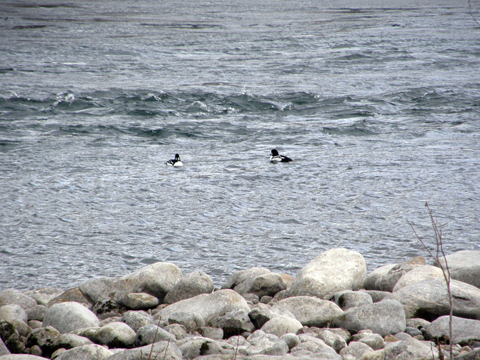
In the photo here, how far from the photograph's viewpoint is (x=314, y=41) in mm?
20234

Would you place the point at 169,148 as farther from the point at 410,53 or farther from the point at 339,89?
the point at 410,53

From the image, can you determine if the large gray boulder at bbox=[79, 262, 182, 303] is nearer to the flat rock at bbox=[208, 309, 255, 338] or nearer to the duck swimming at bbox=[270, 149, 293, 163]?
the flat rock at bbox=[208, 309, 255, 338]

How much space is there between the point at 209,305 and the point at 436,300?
1508mm

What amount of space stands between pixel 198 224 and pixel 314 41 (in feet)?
51.0

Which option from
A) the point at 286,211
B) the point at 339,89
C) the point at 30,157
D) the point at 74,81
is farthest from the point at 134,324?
the point at 74,81

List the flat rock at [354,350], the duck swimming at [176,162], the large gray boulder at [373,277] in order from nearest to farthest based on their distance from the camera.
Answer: the flat rock at [354,350] < the large gray boulder at [373,277] < the duck swimming at [176,162]

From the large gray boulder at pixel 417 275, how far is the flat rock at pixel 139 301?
1.76 m

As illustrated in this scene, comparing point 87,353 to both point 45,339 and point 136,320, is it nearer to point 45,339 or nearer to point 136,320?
point 45,339

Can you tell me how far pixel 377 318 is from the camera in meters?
3.48

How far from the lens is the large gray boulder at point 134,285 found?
4219mm

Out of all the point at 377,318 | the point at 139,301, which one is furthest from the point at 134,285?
the point at 377,318

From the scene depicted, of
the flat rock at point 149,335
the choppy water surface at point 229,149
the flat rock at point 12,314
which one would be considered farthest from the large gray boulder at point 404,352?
the flat rock at point 12,314

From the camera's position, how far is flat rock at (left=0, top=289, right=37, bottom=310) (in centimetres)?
405

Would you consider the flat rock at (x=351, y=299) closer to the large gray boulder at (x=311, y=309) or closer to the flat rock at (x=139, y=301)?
the large gray boulder at (x=311, y=309)
